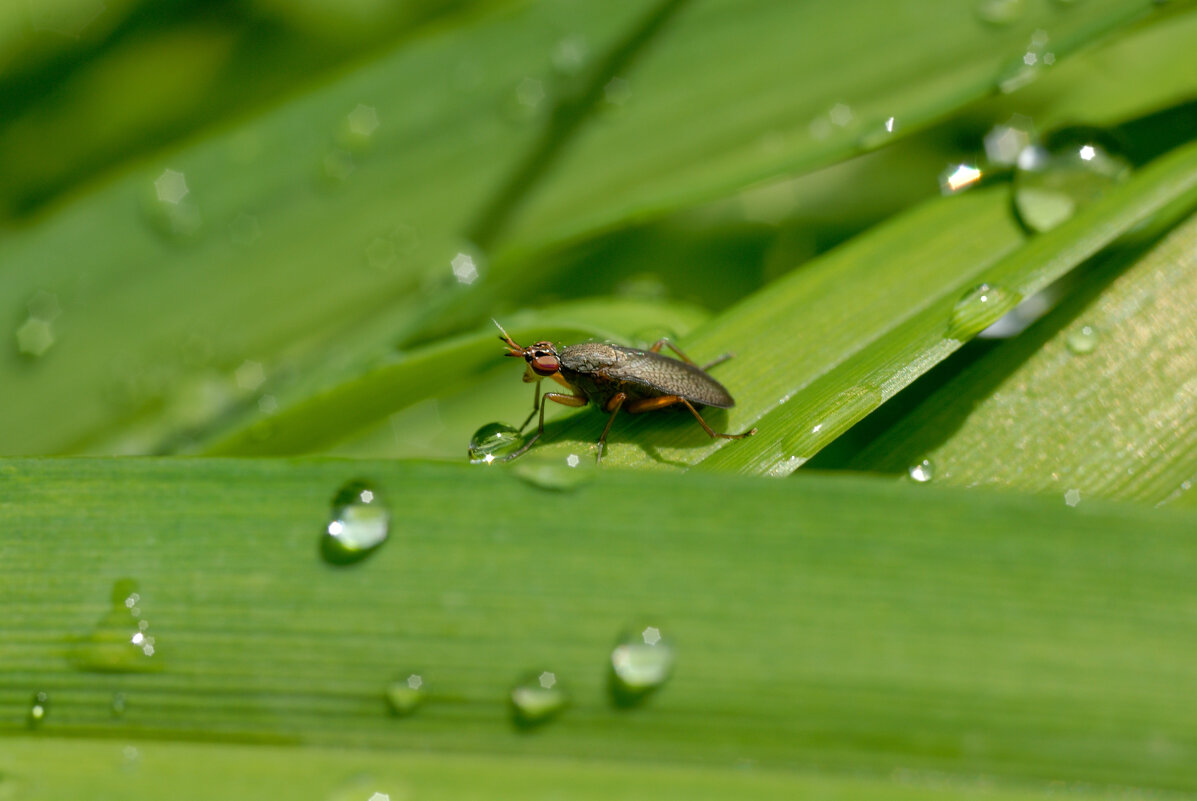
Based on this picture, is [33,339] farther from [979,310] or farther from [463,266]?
[979,310]

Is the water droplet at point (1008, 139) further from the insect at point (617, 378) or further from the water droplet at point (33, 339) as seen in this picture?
the water droplet at point (33, 339)

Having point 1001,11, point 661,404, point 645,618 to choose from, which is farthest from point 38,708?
point 1001,11

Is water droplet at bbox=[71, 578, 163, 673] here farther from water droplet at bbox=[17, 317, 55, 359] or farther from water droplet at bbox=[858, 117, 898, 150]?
water droplet at bbox=[858, 117, 898, 150]

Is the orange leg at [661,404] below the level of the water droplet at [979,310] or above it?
above

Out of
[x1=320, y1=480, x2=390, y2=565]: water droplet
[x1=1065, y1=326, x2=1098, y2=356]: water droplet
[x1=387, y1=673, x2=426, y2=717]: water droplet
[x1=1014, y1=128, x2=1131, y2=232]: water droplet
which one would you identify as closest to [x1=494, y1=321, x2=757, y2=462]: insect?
[x1=320, y1=480, x2=390, y2=565]: water droplet

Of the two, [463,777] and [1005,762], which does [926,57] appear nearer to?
[1005,762]

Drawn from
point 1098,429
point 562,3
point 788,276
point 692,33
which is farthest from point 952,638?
point 562,3

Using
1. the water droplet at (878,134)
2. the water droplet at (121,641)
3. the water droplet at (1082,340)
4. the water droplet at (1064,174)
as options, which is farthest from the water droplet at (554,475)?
the water droplet at (1064,174)

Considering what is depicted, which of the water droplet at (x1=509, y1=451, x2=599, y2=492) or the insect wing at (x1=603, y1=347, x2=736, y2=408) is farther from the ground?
the insect wing at (x1=603, y1=347, x2=736, y2=408)
